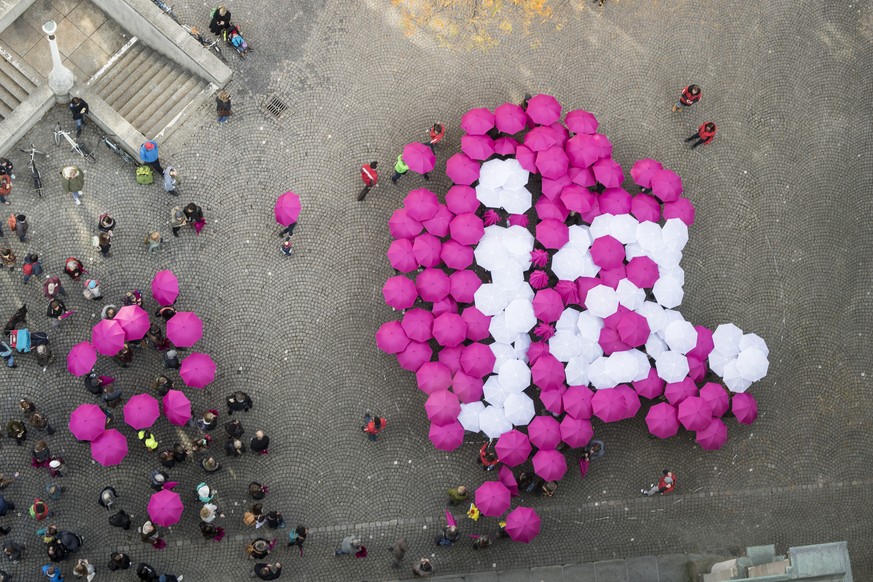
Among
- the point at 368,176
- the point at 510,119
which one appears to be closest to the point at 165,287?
the point at 368,176

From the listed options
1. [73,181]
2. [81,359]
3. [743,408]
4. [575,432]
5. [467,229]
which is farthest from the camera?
[73,181]

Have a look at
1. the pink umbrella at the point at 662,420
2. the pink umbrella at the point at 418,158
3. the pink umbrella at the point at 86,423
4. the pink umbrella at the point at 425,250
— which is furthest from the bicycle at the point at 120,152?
the pink umbrella at the point at 662,420

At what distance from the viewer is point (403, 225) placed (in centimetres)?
2803

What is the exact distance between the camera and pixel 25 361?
27422 millimetres

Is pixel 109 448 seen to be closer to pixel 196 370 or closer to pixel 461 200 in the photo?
pixel 196 370

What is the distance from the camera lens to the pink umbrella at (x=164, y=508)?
83.6ft

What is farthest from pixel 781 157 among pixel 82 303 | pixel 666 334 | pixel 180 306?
pixel 82 303

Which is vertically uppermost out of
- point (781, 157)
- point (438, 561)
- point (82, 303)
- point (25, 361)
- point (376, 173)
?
point (781, 157)

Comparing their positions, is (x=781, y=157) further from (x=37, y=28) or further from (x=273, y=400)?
(x=37, y=28)

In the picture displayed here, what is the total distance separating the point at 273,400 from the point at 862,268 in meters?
16.5

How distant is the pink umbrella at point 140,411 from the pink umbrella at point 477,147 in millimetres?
10114

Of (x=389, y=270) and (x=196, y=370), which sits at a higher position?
(x=389, y=270)

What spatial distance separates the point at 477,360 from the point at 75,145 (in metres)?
11.9

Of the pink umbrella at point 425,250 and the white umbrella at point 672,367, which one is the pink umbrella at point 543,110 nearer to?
the pink umbrella at point 425,250
